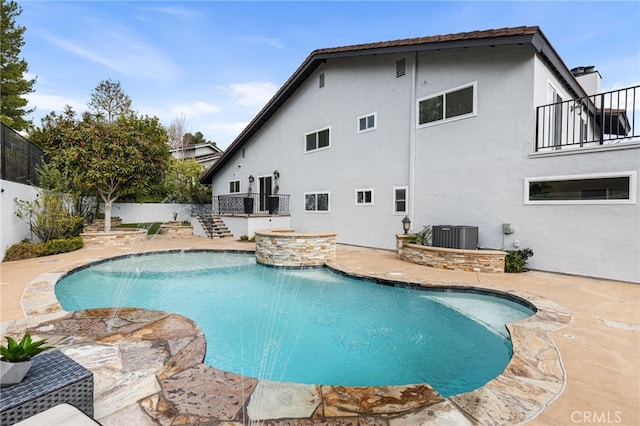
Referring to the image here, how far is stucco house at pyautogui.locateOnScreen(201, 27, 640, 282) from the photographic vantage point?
7137 mm

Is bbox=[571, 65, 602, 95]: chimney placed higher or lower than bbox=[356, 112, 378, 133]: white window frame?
higher

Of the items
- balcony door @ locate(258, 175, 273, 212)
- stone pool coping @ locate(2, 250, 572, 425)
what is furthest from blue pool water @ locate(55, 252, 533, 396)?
balcony door @ locate(258, 175, 273, 212)

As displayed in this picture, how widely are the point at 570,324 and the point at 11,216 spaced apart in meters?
14.0

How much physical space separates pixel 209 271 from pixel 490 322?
7.37 m

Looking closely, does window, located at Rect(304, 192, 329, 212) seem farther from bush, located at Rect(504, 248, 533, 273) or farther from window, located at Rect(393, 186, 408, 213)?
bush, located at Rect(504, 248, 533, 273)

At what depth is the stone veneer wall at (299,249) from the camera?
8992mm

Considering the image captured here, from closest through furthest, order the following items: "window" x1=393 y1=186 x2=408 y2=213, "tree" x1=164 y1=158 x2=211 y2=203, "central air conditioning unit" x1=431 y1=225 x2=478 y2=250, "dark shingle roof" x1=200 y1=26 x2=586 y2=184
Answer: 1. "dark shingle roof" x1=200 y1=26 x2=586 y2=184
2. "central air conditioning unit" x1=431 y1=225 x2=478 y2=250
3. "window" x1=393 y1=186 x2=408 y2=213
4. "tree" x1=164 y1=158 x2=211 y2=203

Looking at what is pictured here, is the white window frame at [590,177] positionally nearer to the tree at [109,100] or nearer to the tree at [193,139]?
the tree at [193,139]

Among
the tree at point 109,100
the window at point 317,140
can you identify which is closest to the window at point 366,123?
the window at point 317,140

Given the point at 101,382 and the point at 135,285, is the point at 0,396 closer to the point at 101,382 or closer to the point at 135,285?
the point at 101,382

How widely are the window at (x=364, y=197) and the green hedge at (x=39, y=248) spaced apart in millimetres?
10777

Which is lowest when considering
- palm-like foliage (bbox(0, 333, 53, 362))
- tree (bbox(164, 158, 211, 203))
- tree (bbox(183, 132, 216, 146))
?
palm-like foliage (bbox(0, 333, 53, 362))

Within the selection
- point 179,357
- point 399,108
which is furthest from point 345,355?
point 399,108

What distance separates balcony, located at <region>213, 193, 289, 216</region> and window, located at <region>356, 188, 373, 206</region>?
460 centimetres
